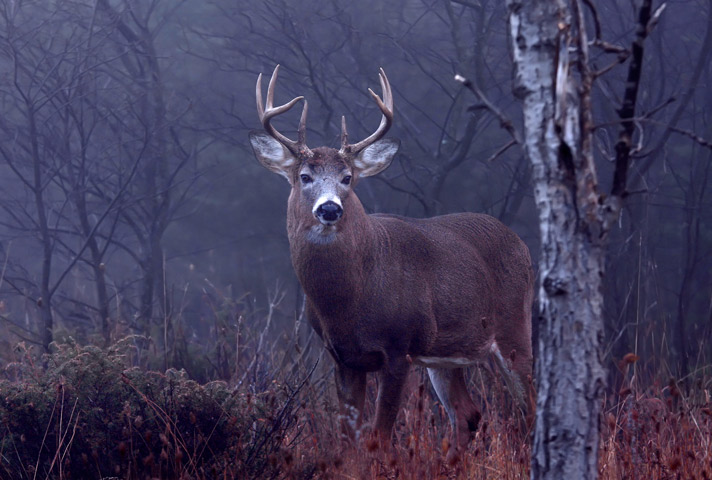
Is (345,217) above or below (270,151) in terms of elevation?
below

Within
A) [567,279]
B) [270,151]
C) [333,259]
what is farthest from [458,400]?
[567,279]

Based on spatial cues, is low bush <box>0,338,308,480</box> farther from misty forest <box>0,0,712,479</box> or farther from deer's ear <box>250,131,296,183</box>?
deer's ear <box>250,131,296,183</box>

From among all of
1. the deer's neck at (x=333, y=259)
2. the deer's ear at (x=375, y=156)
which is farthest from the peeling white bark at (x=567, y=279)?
the deer's ear at (x=375, y=156)

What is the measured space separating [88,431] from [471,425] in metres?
2.48

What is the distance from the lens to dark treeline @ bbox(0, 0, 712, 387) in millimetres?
7742

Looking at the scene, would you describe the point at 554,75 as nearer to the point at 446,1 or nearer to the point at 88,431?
the point at 88,431

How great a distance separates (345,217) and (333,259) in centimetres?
26

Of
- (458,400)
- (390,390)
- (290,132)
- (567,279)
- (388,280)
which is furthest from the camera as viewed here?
(290,132)

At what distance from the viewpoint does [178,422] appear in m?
3.75

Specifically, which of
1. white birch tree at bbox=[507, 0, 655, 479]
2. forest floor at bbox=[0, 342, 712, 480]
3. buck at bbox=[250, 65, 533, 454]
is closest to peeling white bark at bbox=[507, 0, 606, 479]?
white birch tree at bbox=[507, 0, 655, 479]

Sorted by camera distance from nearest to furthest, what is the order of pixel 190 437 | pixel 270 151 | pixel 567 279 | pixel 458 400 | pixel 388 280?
pixel 567 279 < pixel 190 437 < pixel 388 280 < pixel 270 151 < pixel 458 400

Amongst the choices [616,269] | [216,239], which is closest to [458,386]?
[616,269]

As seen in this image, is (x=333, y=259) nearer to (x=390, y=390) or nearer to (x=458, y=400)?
(x=390, y=390)

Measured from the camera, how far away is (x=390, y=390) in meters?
4.38
